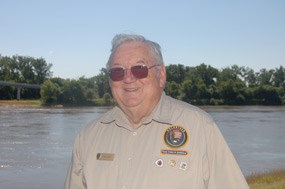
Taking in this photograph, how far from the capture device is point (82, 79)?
11956 centimetres

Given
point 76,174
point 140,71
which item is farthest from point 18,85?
point 140,71

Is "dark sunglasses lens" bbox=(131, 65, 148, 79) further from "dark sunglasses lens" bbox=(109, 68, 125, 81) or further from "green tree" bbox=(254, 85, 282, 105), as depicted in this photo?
"green tree" bbox=(254, 85, 282, 105)

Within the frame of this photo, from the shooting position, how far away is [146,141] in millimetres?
2631

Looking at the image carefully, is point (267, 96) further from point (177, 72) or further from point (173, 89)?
point (177, 72)

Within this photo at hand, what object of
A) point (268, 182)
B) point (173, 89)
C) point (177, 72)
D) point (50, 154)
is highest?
point (177, 72)

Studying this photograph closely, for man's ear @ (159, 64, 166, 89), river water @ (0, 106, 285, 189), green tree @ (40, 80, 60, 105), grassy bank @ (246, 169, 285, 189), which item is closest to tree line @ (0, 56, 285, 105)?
green tree @ (40, 80, 60, 105)

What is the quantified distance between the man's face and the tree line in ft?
328

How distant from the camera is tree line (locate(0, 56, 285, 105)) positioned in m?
106

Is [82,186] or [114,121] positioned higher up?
[114,121]

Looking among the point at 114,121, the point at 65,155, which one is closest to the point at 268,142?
the point at 65,155

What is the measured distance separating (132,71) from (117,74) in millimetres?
114

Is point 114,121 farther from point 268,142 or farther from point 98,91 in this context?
point 98,91

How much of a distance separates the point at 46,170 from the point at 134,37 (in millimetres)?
17353

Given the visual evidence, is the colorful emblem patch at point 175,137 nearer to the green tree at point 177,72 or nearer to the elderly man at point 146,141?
the elderly man at point 146,141
